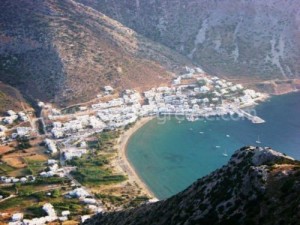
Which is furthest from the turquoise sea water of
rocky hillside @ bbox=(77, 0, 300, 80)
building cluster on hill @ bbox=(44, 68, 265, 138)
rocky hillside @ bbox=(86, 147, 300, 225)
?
rocky hillside @ bbox=(86, 147, 300, 225)

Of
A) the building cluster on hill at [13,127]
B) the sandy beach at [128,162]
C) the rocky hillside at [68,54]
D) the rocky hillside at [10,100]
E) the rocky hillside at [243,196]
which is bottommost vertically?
the rocky hillside at [243,196]

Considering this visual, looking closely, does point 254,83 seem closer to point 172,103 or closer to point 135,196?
point 172,103

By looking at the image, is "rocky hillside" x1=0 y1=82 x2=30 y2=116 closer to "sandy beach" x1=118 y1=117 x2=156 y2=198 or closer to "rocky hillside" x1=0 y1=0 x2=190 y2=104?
"rocky hillside" x1=0 y1=0 x2=190 y2=104

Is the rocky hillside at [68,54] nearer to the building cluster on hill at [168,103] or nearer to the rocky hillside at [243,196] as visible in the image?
the building cluster on hill at [168,103]

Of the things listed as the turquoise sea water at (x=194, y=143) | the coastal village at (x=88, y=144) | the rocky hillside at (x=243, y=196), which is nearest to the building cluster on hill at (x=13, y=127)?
the coastal village at (x=88, y=144)

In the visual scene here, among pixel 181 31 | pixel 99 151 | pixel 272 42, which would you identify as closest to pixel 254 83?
pixel 272 42

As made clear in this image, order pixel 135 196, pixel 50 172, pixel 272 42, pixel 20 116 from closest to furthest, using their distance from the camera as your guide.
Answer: pixel 135 196, pixel 50 172, pixel 20 116, pixel 272 42
